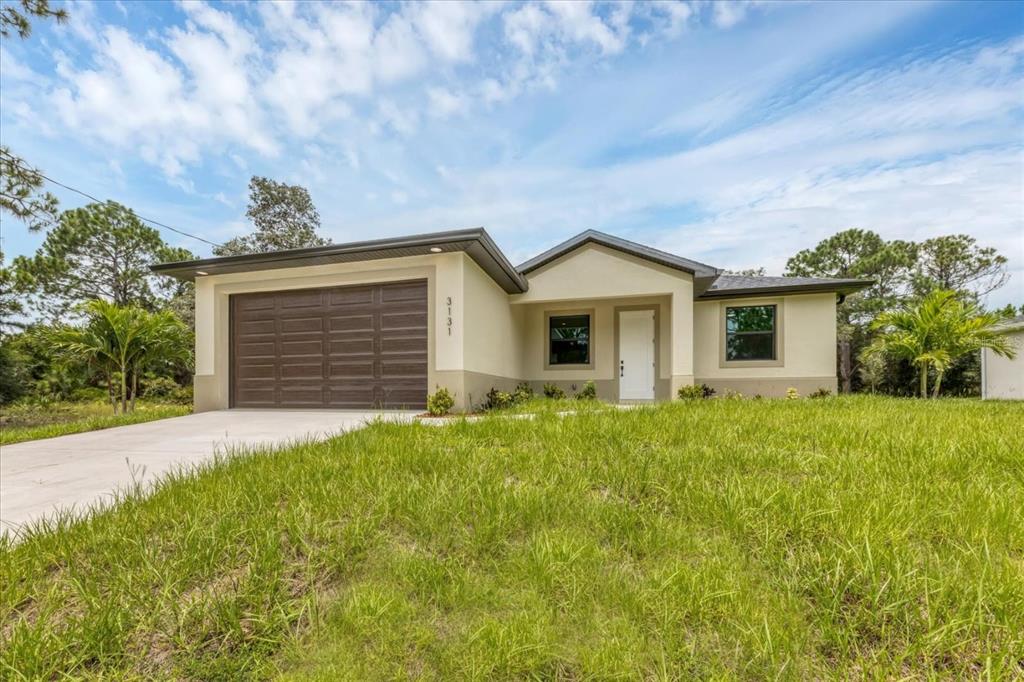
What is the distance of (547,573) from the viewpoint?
2.10 metres

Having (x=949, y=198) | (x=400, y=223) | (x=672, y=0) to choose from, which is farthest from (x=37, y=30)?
(x=949, y=198)

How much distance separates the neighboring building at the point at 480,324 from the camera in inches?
348

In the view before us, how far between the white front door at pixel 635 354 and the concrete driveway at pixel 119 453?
6.44 meters

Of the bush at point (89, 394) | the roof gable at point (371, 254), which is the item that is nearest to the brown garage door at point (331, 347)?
the roof gable at point (371, 254)

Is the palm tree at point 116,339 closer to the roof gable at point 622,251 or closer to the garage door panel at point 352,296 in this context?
the garage door panel at point 352,296

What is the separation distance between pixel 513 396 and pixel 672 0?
8.70 m

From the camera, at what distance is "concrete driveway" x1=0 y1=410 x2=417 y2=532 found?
3.69 metres

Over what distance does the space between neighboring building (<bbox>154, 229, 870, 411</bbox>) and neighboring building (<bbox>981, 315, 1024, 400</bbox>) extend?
5.11 meters

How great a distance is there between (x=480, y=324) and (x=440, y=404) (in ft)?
7.36

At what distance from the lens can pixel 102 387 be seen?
57.1 ft

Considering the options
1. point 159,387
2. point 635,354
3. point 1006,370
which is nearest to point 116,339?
point 159,387

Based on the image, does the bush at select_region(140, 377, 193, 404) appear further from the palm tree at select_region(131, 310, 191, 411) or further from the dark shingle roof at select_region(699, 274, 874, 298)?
the dark shingle roof at select_region(699, 274, 874, 298)

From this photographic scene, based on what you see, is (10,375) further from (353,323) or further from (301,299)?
(353,323)

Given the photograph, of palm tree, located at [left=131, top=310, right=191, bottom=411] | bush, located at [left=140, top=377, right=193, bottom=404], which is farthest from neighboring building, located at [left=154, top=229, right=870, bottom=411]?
bush, located at [left=140, top=377, right=193, bottom=404]
